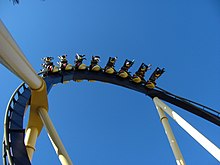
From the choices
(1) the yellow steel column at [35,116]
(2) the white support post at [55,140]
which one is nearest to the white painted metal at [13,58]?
(1) the yellow steel column at [35,116]

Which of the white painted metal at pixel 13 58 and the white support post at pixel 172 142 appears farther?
the white support post at pixel 172 142

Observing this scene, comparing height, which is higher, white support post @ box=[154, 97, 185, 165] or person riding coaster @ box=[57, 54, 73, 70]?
person riding coaster @ box=[57, 54, 73, 70]

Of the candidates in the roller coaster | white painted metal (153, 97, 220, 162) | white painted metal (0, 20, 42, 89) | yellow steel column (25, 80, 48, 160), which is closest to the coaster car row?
the roller coaster

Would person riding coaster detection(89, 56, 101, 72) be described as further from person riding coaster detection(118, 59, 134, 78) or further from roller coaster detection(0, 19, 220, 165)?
person riding coaster detection(118, 59, 134, 78)

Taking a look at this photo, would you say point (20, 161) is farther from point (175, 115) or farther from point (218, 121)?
point (218, 121)

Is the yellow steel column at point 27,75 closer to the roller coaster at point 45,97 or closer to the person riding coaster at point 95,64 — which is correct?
the roller coaster at point 45,97

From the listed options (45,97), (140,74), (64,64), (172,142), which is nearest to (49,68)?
(64,64)

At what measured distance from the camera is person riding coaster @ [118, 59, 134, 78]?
9.87m

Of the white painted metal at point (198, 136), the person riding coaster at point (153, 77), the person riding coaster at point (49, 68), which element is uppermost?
the person riding coaster at point (49, 68)

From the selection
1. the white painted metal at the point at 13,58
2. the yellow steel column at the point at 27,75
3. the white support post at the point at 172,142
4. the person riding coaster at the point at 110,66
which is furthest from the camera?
the person riding coaster at the point at 110,66

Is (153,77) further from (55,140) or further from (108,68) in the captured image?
(55,140)

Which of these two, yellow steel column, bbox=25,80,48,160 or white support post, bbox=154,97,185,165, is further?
white support post, bbox=154,97,185,165

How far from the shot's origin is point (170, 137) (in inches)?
282

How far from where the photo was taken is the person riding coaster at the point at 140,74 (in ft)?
32.6
